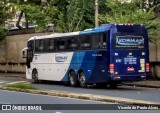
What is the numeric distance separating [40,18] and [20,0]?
772 centimetres

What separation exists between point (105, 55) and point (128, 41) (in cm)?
145

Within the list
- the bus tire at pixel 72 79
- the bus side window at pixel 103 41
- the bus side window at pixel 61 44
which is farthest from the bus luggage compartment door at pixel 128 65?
the bus side window at pixel 61 44

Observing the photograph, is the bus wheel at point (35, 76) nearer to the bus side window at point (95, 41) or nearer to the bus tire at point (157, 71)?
the bus tire at point (157, 71)

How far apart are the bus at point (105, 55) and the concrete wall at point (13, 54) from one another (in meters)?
19.3

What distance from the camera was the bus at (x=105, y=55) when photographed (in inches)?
1022

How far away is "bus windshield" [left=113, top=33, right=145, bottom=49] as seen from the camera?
85.2 ft

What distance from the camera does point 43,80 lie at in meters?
34.2

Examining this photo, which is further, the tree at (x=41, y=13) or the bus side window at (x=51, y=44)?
the tree at (x=41, y=13)

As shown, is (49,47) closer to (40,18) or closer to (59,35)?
(59,35)

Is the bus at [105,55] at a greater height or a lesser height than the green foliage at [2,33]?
lesser

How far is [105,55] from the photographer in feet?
85.8

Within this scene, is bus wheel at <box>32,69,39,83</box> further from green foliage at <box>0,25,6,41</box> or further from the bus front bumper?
green foliage at <box>0,25,6,41</box>

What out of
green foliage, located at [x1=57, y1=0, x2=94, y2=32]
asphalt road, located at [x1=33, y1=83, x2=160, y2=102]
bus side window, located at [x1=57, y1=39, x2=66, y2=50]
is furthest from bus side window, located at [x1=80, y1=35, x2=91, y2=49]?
green foliage, located at [x1=57, y1=0, x2=94, y2=32]

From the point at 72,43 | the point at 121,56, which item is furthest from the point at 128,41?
the point at 72,43
